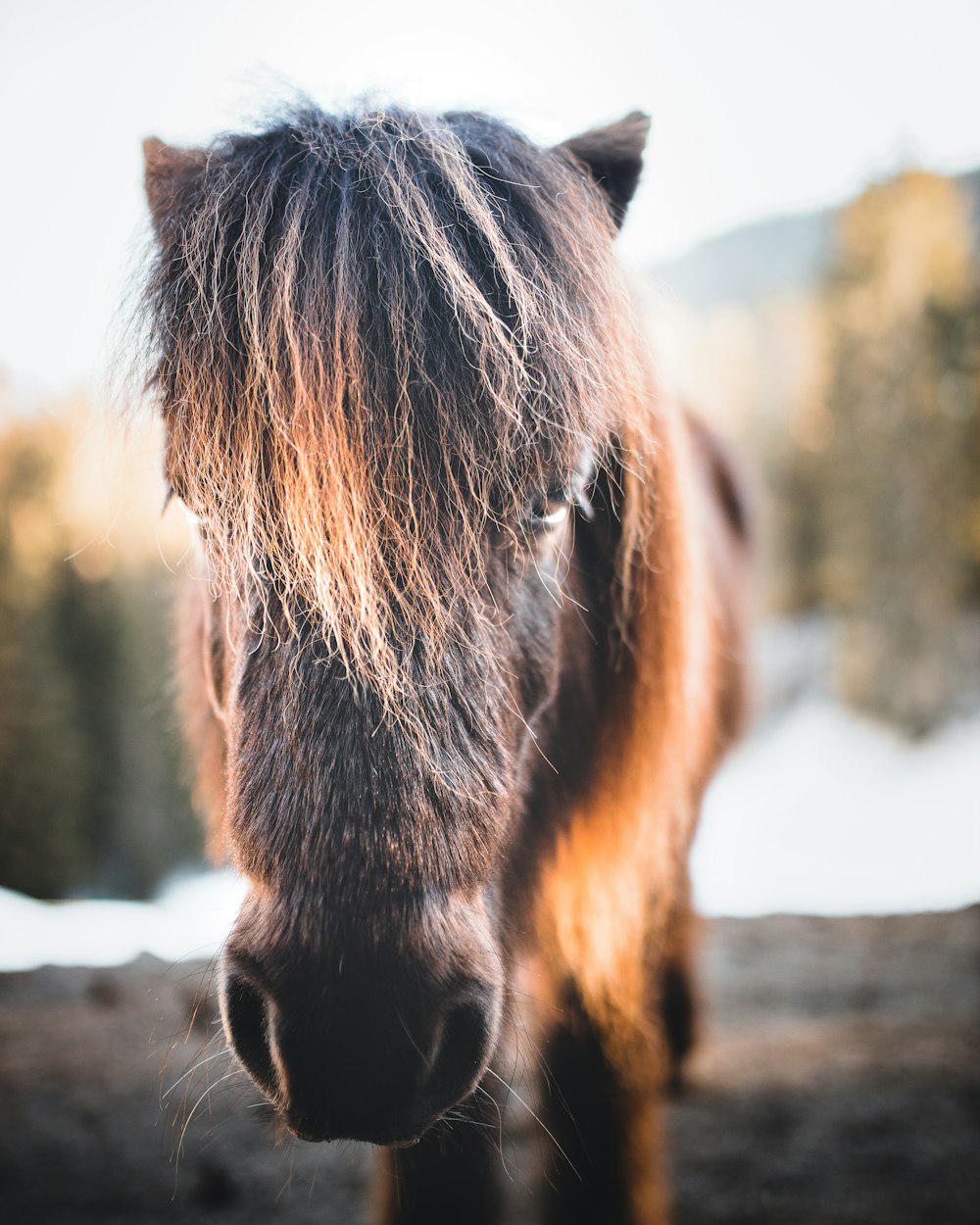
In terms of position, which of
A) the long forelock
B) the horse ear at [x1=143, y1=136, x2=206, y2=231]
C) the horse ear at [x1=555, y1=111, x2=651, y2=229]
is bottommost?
the long forelock

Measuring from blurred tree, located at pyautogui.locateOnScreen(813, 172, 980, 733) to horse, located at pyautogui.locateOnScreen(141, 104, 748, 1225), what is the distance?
2864 mm

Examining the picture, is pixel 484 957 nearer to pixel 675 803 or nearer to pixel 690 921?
pixel 675 803

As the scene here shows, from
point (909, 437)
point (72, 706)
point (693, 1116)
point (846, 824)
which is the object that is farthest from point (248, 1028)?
point (909, 437)

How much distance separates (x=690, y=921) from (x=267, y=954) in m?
1.61

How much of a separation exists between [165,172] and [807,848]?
3.33 meters

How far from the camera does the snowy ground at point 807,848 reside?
1925mm

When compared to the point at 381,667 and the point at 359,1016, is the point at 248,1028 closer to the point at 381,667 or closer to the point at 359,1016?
the point at 359,1016

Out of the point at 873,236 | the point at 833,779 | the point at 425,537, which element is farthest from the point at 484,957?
the point at 873,236

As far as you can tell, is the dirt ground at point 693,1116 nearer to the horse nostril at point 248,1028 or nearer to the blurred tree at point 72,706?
the blurred tree at point 72,706

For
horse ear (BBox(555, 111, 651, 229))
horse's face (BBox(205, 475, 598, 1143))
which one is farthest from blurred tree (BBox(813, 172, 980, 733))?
horse's face (BBox(205, 475, 598, 1143))

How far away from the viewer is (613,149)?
2.78 ft

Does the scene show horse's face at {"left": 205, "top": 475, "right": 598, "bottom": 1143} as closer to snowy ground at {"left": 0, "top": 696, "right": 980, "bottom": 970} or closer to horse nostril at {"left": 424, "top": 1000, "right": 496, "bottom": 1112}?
horse nostril at {"left": 424, "top": 1000, "right": 496, "bottom": 1112}

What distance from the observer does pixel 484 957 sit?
0.58m

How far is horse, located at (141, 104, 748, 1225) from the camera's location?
534 millimetres
